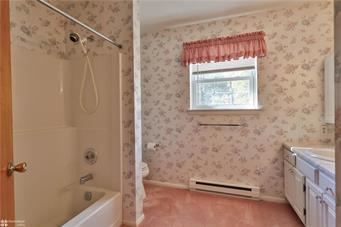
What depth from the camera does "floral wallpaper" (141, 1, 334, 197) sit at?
238cm

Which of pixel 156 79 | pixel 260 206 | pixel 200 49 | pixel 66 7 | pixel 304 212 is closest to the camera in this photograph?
pixel 304 212

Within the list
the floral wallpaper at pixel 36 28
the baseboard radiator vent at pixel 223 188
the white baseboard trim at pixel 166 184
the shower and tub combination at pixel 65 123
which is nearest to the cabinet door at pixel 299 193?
the baseboard radiator vent at pixel 223 188

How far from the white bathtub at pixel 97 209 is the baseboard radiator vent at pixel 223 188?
1200 mm

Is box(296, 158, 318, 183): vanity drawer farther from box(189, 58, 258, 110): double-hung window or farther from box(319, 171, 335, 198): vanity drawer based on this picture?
box(189, 58, 258, 110): double-hung window

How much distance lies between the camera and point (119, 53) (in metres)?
2.02

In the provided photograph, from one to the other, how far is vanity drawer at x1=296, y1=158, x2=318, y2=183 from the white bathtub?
1.74 meters

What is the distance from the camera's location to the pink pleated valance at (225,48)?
250cm

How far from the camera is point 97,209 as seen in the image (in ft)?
5.45

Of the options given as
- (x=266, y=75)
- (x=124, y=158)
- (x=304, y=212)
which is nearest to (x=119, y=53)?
(x=124, y=158)

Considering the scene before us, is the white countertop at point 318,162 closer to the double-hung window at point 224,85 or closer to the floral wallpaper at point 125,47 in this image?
the double-hung window at point 224,85

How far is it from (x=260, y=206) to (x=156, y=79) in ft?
7.19

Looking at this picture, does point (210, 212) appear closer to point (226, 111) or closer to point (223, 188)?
point (223, 188)

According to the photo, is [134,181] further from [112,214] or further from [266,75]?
[266,75]

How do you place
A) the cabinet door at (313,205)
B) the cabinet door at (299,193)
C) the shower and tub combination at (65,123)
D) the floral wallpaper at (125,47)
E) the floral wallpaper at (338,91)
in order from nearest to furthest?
1. the floral wallpaper at (338,91)
2. the cabinet door at (313,205)
3. the shower and tub combination at (65,123)
4. the cabinet door at (299,193)
5. the floral wallpaper at (125,47)
